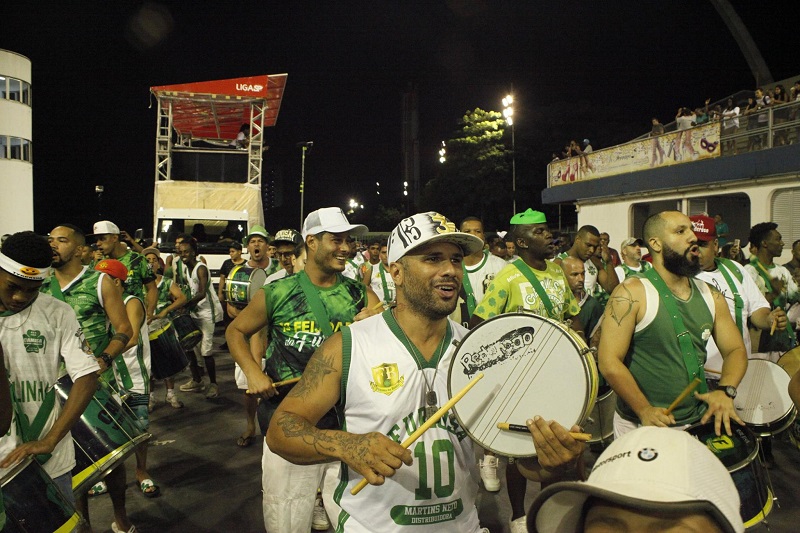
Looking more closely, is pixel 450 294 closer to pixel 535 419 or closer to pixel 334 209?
pixel 535 419

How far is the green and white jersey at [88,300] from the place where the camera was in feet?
17.5

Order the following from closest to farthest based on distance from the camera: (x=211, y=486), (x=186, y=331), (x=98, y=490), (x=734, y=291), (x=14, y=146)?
1. (x=734, y=291)
2. (x=98, y=490)
3. (x=211, y=486)
4. (x=186, y=331)
5. (x=14, y=146)

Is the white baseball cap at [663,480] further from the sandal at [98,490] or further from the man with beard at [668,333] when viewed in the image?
the sandal at [98,490]

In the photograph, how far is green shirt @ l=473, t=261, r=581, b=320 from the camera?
567 centimetres

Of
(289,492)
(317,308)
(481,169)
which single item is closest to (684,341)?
(317,308)

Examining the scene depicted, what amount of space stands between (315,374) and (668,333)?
8.14 feet

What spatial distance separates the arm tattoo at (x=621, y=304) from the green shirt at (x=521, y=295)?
1347 mm

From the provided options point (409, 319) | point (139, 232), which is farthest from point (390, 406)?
point (139, 232)

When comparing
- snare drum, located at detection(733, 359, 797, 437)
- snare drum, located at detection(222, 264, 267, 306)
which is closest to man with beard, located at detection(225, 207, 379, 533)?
snare drum, located at detection(733, 359, 797, 437)

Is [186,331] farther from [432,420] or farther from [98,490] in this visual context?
[432,420]

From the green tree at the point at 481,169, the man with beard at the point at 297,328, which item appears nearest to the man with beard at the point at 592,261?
the man with beard at the point at 297,328

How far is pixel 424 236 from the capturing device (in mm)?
2773

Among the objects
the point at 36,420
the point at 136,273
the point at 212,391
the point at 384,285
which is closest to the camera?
the point at 36,420

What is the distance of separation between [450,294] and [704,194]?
Answer: 2189cm
